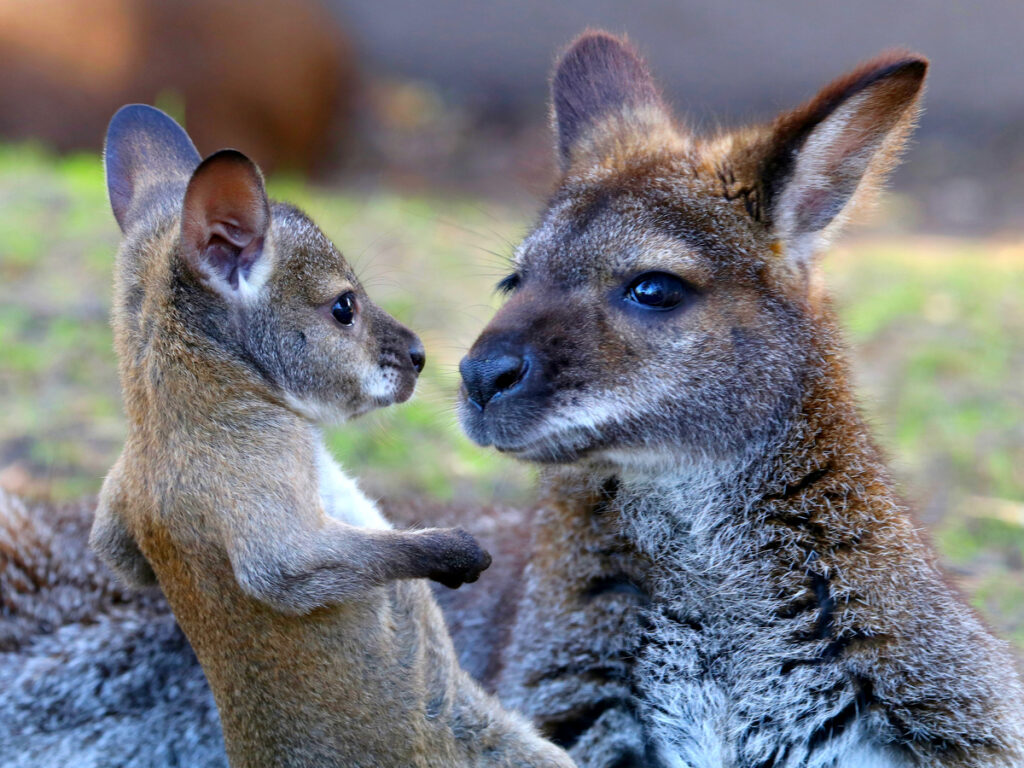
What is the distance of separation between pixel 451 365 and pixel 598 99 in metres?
1.28

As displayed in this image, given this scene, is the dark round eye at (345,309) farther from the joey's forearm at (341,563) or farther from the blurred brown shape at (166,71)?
the blurred brown shape at (166,71)

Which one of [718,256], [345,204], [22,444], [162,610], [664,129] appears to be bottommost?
[162,610]

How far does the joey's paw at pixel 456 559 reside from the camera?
10.1 feet

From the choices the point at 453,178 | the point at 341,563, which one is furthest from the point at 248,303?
the point at 453,178

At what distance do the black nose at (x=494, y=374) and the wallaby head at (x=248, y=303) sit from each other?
31 centimetres

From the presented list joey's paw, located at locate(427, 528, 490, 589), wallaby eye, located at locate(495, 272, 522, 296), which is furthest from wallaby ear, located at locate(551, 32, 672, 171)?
joey's paw, located at locate(427, 528, 490, 589)

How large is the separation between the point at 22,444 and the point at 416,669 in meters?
3.40

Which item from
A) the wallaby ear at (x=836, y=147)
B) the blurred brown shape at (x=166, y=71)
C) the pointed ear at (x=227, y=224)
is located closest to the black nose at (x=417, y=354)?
the pointed ear at (x=227, y=224)

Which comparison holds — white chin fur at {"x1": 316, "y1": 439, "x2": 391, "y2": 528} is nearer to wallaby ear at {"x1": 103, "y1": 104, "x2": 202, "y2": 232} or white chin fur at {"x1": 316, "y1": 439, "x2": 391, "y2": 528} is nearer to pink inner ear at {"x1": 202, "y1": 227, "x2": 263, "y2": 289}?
pink inner ear at {"x1": 202, "y1": 227, "x2": 263, "y2": 289}

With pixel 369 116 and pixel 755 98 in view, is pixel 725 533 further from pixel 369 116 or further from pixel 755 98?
pixel 369 116

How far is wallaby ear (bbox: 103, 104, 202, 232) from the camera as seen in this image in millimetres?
3697

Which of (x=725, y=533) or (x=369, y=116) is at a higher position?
(x=369, y=116)

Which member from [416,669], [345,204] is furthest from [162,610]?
[345,204]

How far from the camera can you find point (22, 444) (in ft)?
19.0
